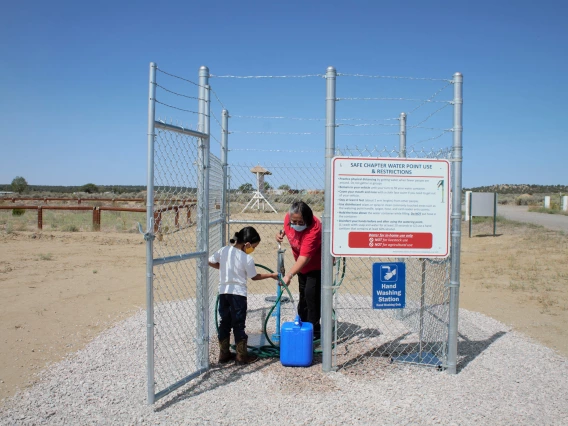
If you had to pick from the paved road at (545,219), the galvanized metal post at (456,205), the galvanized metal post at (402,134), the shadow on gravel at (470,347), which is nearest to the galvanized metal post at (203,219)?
the galvanized metal post at (456,205)

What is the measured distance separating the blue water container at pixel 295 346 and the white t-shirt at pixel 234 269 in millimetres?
626

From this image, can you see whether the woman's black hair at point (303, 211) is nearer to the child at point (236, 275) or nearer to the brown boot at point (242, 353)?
the child at point (236, 275)

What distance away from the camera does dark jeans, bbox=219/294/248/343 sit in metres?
4.96

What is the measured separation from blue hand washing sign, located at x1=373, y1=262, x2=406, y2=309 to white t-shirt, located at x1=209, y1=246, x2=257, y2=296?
1264mm

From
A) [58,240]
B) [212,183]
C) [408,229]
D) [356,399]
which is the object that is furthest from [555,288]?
[58,240]

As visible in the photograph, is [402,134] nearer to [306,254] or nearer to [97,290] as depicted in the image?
[306,254]

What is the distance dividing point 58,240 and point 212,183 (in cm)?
1303

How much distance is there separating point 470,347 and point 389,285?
1.61 metres

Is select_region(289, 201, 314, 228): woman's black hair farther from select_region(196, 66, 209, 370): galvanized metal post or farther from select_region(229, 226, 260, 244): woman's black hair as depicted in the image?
select_region(196, 66, 209, 370): galvanized metal post

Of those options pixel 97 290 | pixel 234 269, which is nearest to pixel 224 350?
pixel 234 269

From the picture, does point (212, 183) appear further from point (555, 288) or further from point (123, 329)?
point (555, 288)

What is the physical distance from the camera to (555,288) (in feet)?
31.6

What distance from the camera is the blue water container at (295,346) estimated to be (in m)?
5.06

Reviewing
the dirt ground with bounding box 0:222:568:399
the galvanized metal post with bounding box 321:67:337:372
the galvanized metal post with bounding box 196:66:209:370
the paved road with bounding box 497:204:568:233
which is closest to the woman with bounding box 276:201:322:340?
the galvanized metal post with bounding box 321:67:337:372
